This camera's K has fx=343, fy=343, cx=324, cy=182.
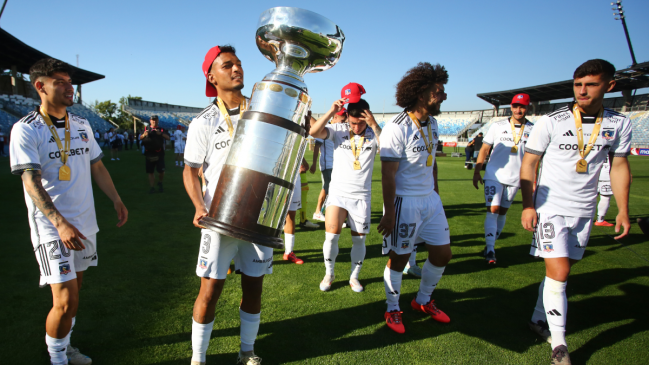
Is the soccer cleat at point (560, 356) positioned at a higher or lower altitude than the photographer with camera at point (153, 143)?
lower

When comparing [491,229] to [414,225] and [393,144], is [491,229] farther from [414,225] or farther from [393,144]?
[393,144]

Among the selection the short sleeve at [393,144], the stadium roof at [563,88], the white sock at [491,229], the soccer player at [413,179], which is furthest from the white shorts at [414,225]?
the stadium roof at [563,88]

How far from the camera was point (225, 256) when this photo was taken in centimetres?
231

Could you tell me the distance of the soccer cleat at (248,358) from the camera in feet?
8.39

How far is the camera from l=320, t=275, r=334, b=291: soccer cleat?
411cm

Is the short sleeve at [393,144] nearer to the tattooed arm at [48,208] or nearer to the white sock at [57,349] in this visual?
the tattooed arm at [48,208]

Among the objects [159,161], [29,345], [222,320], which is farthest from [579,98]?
[159,161]

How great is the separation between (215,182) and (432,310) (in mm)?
2537

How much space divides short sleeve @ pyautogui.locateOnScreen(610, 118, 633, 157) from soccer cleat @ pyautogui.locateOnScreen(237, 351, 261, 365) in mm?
3421

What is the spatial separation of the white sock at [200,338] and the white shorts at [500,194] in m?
4.64

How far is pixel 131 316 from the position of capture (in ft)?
10.9

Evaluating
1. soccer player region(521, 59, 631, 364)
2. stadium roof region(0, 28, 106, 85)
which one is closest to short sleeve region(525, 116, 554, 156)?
soccer player region(521, 59, 631, 364)

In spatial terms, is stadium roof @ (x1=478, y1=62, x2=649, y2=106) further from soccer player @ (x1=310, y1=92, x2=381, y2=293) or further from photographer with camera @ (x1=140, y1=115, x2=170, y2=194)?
photographer with camera @ (x1=140, y1=115, x2=170, y2=194)

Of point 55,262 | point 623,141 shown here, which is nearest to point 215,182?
point 55,262
